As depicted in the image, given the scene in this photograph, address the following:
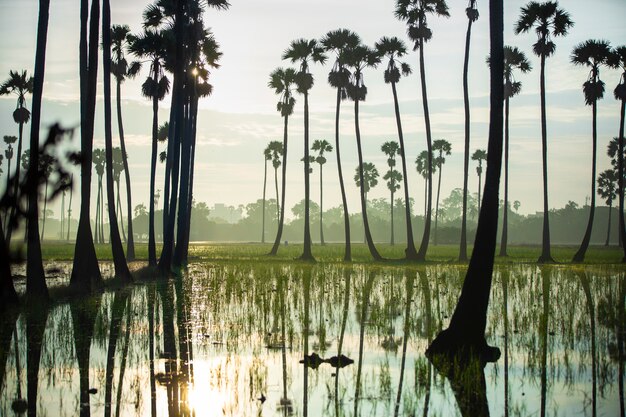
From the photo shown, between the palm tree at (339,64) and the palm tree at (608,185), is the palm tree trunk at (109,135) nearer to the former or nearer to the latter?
the palm tree at (339,64)

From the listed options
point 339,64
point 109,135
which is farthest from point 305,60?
point 109,135

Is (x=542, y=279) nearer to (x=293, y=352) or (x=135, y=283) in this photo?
(x=135, y=283)

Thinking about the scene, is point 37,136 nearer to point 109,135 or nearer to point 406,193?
point 109,135

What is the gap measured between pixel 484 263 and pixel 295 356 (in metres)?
3.98

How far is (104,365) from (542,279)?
75.6ft

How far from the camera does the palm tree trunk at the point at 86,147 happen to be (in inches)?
985

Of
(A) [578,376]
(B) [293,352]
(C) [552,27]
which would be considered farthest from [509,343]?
(C) [552,27]

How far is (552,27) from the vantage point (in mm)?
49719

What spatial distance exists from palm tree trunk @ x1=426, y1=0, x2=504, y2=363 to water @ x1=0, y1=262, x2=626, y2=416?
61 centimetres

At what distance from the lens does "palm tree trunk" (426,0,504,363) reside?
41.5 ft

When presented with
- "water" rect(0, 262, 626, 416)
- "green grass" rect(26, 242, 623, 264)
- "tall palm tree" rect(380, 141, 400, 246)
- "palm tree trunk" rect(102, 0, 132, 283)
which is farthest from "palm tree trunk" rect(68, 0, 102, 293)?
"tall palm tree" rect(380, 141, 400, 246)

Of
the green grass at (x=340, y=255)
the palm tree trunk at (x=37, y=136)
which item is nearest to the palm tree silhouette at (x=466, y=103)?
the green grass at (x=340, y=255)

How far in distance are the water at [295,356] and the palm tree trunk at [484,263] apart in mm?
612

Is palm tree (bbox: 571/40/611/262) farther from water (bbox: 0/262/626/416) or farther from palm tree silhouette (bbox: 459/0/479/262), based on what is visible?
water (bbox: 0/262/626/416)
